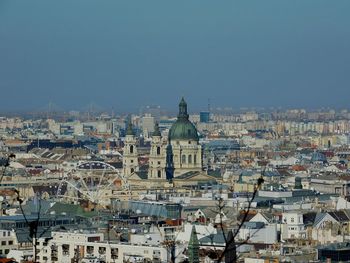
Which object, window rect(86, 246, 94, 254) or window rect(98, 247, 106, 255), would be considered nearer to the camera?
window rect(98, 247, 106, 255)

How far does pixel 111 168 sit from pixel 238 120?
10217cm

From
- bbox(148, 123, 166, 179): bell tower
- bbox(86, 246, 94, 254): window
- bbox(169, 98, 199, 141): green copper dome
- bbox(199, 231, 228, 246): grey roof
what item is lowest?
bbox(86, 246, 94, 254): window

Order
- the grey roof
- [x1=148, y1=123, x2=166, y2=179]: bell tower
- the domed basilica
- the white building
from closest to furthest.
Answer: the white building, the grey roof, [x1=148, y1=123, x2=166, y2=179]: bell tower, the domed basilica

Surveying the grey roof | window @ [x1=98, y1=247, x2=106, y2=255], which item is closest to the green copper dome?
the grey roof

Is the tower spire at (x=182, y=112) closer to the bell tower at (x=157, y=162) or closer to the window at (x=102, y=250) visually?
the bell tower at (x=157, y=162)

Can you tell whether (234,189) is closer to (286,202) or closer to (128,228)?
(286,202)

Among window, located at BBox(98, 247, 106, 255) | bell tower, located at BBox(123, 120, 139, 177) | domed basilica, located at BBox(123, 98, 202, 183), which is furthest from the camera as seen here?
bell tower, located at BBox(123, 120, 139, 177)

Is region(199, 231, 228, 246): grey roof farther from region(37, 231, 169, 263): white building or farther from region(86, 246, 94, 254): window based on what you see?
region(86, 246, 94, 254): window

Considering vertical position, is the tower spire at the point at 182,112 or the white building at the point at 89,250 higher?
the tower spire at the point at 182,112

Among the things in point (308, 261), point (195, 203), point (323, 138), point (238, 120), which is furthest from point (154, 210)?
point (238, 120)

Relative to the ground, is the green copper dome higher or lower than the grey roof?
higher

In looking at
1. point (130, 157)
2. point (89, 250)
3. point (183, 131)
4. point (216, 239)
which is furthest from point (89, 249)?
point (130, 157)

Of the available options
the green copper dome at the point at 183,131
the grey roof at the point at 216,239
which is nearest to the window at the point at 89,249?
the grey roof at the point at 216,239

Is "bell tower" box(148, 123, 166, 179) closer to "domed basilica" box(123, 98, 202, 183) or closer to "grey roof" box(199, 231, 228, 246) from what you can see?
"domed basilica" box(123, 98, 202, 183)
